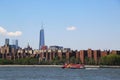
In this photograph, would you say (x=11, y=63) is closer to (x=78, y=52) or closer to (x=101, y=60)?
(x=78, y=52)

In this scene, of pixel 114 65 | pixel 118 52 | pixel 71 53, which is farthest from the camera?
pixel 71 53

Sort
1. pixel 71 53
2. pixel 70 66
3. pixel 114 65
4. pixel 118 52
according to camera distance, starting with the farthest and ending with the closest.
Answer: pixel 71 53
pixel 118 52
pixel 114 65
pixel 70 66

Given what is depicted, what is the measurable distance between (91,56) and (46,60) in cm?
2239

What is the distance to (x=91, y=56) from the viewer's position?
186 meters

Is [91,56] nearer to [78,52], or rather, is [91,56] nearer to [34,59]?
[78,52]

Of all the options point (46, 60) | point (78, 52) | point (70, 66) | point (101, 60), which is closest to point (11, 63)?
point (46, 60)

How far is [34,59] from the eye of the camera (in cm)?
19888

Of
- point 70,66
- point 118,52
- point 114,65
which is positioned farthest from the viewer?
point 118,52

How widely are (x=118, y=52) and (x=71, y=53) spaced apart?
22.8m

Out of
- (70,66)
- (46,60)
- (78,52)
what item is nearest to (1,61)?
(46,60)

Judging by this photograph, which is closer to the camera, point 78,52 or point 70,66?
point 70,66

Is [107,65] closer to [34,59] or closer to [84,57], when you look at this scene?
[84,57]

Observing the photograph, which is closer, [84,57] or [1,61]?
[84,57]

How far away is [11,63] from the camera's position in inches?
7717
